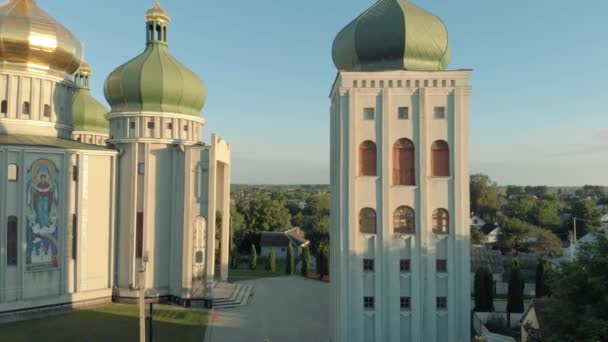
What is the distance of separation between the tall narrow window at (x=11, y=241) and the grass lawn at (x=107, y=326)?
2.98 metres

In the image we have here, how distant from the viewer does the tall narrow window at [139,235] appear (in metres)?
26.9

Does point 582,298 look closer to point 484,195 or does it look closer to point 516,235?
point 516,235

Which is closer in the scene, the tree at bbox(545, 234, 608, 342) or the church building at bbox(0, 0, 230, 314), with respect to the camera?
the tree at bbox(545, 234, 608, 342)

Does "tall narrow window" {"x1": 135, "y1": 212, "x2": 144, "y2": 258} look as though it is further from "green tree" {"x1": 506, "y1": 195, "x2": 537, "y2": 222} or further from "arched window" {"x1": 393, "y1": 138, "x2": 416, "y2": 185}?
"green tree" {"x1": 506, "y1": 195, "x2": 537, "y2": 222}

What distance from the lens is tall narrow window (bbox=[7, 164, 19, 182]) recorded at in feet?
75.5

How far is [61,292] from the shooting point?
2438cm

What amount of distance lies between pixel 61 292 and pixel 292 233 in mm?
34415

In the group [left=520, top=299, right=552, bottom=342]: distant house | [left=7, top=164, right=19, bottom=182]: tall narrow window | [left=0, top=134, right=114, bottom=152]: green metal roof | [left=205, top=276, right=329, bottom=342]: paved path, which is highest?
[left=0, top=134, right=114, bottom=152]: green metal roof

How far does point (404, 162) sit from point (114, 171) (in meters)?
17.4

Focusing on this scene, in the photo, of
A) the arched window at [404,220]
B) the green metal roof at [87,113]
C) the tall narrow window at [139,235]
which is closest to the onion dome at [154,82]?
the tall narrow window at [139,235]

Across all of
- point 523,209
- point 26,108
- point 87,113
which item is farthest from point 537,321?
point 523,209

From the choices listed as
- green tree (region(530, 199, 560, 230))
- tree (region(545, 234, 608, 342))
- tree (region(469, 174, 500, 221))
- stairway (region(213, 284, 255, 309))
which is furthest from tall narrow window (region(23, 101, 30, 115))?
tree (region(469, 174, 500, 221))

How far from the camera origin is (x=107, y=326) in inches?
876

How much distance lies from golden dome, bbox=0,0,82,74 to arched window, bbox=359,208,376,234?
19.9 metres
